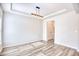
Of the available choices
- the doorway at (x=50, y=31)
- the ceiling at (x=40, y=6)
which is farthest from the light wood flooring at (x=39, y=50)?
the ceiling at (x=40, y=6)

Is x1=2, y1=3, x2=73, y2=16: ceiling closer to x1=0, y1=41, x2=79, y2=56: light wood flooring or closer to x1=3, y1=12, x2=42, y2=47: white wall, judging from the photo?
x1=3, y1=12, x2=42, y2=47: white wall

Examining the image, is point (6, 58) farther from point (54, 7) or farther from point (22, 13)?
point (54, 7)

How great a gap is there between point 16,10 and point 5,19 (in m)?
0.25

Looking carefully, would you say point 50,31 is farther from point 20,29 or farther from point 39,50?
point 20,29

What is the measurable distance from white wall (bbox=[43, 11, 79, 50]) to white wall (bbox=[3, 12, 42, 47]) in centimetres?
35

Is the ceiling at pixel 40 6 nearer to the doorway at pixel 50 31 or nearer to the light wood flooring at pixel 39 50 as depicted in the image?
the doorway at pixel 50 31

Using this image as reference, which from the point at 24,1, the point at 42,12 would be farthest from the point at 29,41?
the point at 24,1

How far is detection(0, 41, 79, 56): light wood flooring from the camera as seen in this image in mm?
1492

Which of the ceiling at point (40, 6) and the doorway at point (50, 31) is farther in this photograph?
the doorway at point (50, 31)

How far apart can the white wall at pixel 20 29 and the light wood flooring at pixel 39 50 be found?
9cm

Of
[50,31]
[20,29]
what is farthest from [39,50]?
[20,29]

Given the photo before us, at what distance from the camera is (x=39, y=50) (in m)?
1.56

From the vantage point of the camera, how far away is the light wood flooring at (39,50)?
4.90 ft

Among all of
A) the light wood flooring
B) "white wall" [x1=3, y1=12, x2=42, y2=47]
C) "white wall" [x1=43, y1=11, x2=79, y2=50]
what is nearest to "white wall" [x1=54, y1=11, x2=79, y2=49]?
"white wall" [x1=43, y1=11, x2=79, y2=50]
